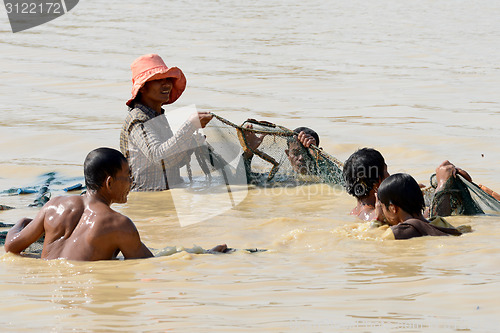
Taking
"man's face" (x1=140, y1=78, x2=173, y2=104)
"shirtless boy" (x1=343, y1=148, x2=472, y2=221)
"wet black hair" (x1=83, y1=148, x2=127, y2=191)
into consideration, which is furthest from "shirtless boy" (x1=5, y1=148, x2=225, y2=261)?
"man's face" (x1=140, y1=78, x2=173, y2=104)

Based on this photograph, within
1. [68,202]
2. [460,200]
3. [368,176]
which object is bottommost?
[460,200]

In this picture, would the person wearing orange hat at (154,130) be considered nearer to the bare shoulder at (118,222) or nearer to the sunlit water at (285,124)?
the sunlit water at (285,124)

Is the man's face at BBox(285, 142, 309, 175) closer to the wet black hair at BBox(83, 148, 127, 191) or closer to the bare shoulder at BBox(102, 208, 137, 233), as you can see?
the wet black hair at BBox(83, 148, 127, 191)

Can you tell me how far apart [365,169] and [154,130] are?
6.83 ft

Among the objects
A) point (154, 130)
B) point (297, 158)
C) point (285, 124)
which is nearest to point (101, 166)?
point (154, 130)

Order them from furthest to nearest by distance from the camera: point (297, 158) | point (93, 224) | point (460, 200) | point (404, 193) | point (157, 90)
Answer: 1. point (297, 158)
2. point (157, 90)
3. point (460, 200)
4. point (404, 193)
5. point (93, 224)

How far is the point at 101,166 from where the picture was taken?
4.69 meters

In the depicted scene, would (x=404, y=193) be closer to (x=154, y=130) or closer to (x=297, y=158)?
(x=297, y=158)

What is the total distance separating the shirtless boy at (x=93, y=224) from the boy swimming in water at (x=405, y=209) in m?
1.76

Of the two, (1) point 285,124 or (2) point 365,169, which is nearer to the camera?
(2) point 365,169

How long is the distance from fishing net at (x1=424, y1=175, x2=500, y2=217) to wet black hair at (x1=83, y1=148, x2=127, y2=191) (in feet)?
8.69

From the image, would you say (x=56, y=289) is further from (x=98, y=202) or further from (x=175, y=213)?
(x=175, y=213)

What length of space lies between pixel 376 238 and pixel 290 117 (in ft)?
17.4

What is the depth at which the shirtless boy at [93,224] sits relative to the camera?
182 inches
